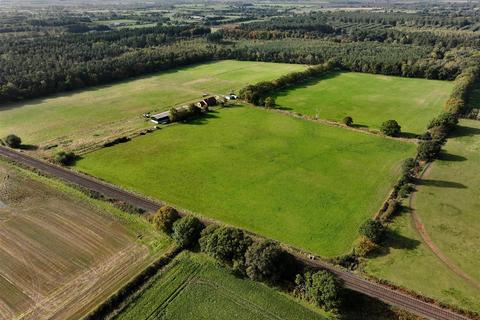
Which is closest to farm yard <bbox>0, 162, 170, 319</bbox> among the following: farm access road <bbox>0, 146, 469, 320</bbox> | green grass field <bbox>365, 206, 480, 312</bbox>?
farm access road <bbox>0, 146, 469, 320</bbox>

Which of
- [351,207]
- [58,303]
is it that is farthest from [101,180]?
[351,207]

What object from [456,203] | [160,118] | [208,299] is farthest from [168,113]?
[456,203]

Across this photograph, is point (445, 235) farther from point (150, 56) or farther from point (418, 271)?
point (150, 56)

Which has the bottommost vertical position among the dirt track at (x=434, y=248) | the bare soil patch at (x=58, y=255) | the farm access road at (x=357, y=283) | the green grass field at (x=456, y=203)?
the bare soil patch at (x=58, y=255)

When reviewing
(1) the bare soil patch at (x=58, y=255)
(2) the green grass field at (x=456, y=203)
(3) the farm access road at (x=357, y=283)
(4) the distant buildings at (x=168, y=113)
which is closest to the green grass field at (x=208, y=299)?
(1) the bare soil patch at (x=58, y=255)

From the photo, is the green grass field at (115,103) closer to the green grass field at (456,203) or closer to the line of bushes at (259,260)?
the line of bushes at (259,260)

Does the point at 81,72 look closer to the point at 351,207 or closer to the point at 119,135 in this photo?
the point at 119,135
